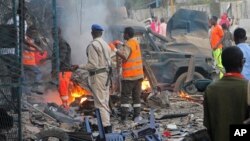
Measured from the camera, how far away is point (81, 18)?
1681 centimetres

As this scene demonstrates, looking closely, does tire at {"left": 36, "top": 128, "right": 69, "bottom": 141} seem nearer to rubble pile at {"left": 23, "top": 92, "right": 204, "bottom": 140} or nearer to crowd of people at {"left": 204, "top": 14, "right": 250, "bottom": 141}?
rubble pile at {"left": 23, "top": 92, "right": 204, "bottom": 140}

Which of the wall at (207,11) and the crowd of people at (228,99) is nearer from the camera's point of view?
the crowd of people at (228,99)

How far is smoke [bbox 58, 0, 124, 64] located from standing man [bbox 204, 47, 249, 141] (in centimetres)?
1071

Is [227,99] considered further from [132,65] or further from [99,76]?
[132,65]

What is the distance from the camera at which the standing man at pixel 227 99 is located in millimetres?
4070

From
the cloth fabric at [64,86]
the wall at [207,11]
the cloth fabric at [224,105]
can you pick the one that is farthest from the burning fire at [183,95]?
the wall at [207,11]

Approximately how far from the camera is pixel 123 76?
33.2 feet

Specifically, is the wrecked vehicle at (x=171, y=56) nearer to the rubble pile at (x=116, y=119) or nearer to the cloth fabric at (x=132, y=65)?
the rubble pile at (x=116, y=119)

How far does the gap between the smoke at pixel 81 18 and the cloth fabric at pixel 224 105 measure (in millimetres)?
10695

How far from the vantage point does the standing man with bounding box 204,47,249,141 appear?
4070 millimetres

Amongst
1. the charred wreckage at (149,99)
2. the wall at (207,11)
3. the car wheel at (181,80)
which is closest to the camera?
the charred wreckage at (149,99)

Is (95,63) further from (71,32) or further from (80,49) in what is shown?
(71,32)

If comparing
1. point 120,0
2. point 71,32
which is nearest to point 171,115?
point 71,32

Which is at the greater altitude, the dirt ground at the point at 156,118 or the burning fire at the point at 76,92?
the burning fire at the point at 76,92
